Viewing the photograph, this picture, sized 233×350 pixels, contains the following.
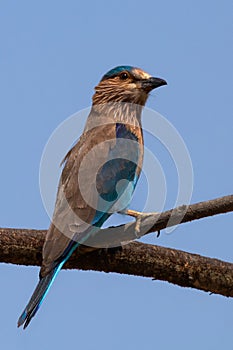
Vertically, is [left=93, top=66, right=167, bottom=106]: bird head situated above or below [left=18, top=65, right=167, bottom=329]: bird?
above

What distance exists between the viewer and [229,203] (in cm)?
419

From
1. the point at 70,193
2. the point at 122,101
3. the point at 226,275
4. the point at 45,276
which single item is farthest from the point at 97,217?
the point at 122,101

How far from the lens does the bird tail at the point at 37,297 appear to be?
14.6ft

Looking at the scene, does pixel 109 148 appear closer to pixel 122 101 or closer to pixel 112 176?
pixel 112 176

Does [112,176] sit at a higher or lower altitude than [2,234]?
higher

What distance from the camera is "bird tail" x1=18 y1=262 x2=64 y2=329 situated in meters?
4.45

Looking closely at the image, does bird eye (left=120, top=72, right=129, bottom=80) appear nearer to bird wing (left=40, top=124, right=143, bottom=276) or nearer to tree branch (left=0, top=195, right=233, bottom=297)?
bird wing (left=40, top=124, right=143, bottom=276)

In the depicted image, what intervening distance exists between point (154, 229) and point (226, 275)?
0.50 m

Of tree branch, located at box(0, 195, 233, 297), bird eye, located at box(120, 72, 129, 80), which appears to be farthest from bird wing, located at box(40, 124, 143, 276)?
bird eye, located at box(120, 72, 129, 80)

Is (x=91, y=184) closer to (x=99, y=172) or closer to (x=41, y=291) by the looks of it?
(x=99, y=172)

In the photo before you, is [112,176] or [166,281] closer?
[166,281]

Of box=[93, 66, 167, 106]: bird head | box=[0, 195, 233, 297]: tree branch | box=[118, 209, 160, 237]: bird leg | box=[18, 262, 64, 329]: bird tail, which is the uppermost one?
box=[93, 66, 167, 106]: bird head

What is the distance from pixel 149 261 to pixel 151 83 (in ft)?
7.17

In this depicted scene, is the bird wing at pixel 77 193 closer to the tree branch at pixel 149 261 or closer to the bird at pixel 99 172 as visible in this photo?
the bird at pixel 99 172
